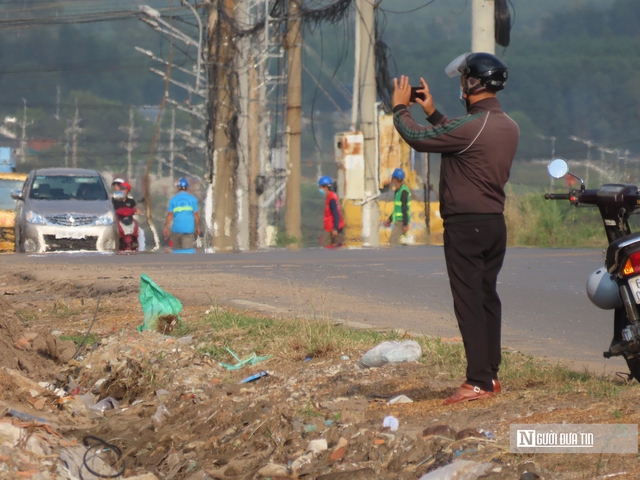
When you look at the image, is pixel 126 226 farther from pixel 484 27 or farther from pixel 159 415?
pixel 159 415

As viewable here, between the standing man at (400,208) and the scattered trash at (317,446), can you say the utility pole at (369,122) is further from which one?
the scattered trash at (317,446)

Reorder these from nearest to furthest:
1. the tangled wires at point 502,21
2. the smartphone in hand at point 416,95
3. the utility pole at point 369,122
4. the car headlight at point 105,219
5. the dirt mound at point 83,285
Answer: the smartphone in hand at point 416,95 < the dirt mound at point 83,285 < the tangled wires at point 502,21 < the car headlight at point 105,219 < the utility pole at point 369,122

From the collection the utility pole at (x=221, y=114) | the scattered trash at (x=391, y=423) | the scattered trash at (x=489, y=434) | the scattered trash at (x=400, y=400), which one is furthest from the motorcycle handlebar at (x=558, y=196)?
the utility pole at (x=221, y=114)

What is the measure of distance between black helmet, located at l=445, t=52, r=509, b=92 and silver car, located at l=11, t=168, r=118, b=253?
15.4 meters

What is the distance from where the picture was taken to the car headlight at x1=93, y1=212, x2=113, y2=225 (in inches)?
811

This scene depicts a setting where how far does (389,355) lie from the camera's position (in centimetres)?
730

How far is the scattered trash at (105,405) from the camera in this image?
7477mm

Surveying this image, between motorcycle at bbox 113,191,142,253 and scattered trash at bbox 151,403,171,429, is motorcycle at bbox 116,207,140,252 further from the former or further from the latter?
scattered trash at bbox 151,403,171,429

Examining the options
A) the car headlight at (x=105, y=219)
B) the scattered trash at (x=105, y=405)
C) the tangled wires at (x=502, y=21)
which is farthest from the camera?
the car headlight at (x=105, y=219)

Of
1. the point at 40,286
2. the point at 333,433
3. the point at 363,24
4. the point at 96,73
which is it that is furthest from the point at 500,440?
the point at 96,73

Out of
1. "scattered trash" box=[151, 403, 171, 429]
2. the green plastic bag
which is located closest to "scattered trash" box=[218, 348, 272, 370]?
"scattered trash" box=[151, 403, 171, 429]

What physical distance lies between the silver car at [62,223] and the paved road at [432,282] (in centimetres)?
184

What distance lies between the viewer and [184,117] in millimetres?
136875

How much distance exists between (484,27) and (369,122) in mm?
7781
